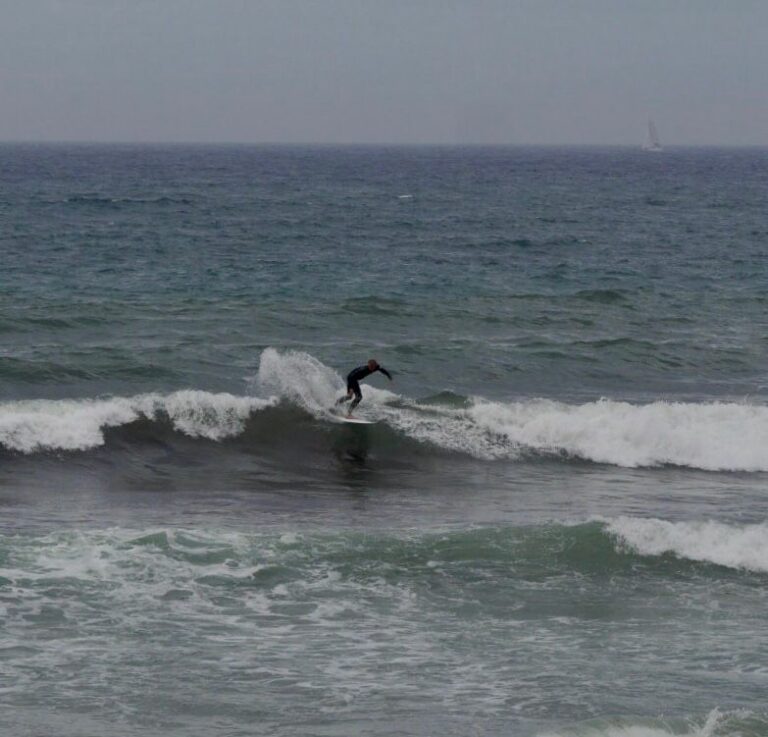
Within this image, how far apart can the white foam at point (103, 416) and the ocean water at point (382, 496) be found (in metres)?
0.07

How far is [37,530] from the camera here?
20.8 meters

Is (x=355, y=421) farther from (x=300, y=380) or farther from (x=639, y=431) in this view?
(x=639, y=431)

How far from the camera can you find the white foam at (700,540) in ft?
66.8

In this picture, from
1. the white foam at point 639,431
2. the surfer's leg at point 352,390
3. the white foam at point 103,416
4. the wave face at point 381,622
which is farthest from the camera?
the surfer's leg at point 352,390

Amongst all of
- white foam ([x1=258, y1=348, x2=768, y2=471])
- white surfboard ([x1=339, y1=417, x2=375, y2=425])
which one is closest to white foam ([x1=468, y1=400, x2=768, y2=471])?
white foam ([x1=258, y1=348, x2=768, y2=471])

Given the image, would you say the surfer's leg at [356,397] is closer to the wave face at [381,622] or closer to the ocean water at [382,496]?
the ocean water at [382,496]

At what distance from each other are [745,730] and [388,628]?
490 centimetres

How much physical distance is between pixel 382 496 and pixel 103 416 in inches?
262

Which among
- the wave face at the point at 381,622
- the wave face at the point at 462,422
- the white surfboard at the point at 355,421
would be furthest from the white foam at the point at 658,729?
the white surfboard at the point at 355,421

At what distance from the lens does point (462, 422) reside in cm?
2898

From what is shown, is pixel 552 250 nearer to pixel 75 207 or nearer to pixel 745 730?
pixel 75 207

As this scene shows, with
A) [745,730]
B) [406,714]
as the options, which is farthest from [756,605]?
[406,714]

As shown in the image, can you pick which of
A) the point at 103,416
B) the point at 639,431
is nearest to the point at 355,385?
the point at 103,416

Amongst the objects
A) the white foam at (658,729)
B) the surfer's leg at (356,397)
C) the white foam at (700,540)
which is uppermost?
the surfer's leg at (356,397)
